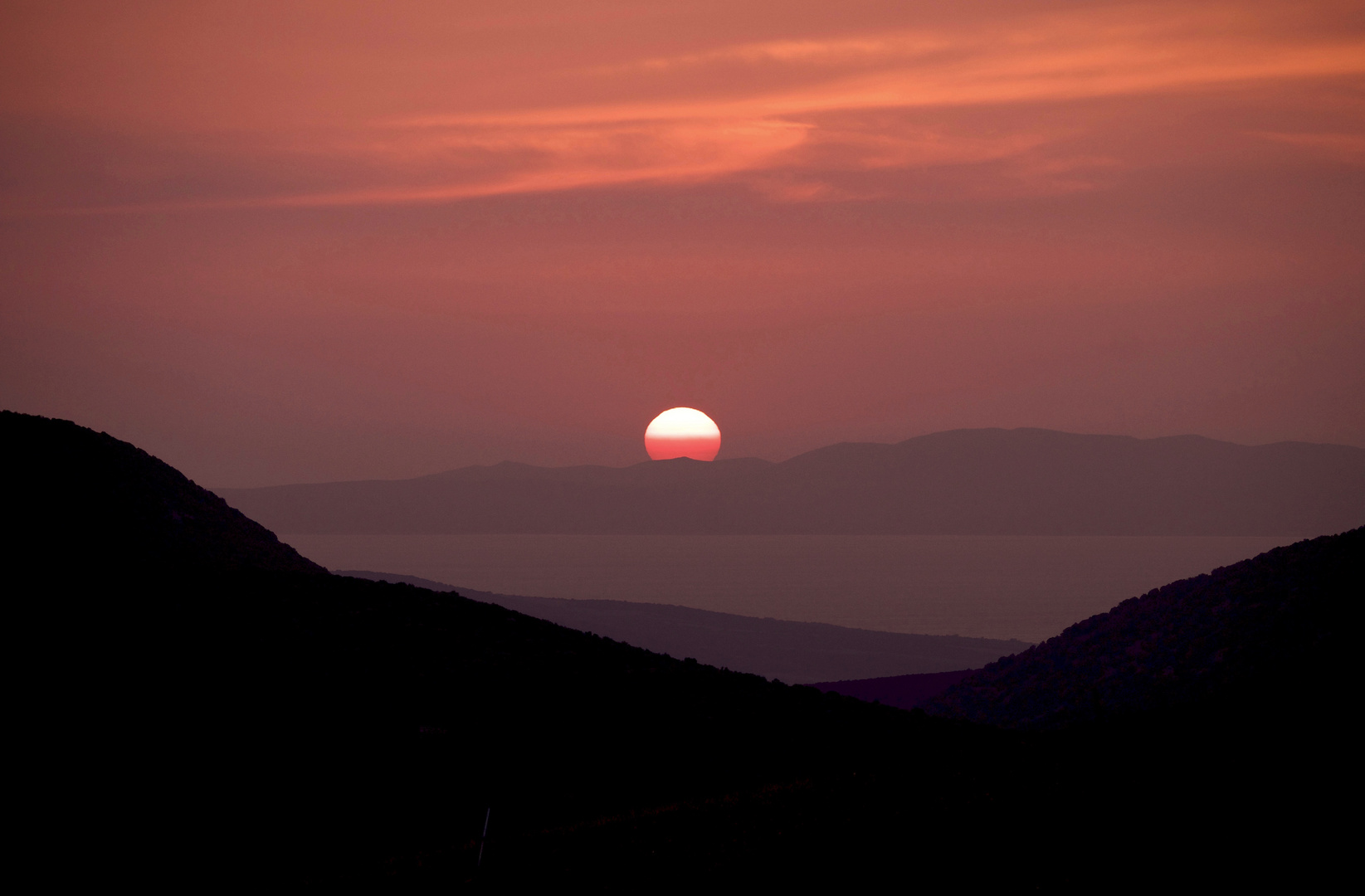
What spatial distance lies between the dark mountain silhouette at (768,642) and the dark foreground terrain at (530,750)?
89.8 feet

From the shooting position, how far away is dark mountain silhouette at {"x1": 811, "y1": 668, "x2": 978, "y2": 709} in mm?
38625

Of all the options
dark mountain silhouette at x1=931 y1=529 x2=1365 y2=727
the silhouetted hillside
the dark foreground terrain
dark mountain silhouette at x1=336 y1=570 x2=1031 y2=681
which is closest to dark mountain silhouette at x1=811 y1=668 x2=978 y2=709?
dark mountain silhouette at x1=931 y1=529 x2=1365 y2=727

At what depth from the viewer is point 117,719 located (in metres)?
22.4

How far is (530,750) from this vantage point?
2344 cm

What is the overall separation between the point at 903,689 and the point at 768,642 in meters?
35.4

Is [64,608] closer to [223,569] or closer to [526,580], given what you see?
[223,569]

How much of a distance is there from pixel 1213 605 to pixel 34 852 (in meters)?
31.6

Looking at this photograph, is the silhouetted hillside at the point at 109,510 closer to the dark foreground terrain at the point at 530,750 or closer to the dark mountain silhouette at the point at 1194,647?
the dark foreground terrain at the point at 530,750

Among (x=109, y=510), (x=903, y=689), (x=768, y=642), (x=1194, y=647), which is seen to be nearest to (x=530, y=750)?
(x=109, y=510)

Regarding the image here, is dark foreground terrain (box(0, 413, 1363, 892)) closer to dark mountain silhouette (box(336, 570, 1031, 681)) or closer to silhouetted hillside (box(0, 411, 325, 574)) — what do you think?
silhouetted hillside (box(0, 411, 325, 574))

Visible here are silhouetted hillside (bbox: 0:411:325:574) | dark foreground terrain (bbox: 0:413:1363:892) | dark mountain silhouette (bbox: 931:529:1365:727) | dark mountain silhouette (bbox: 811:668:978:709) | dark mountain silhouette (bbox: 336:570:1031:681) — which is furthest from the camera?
dark mountain silhouette (bbox: 336:570:1031:681)

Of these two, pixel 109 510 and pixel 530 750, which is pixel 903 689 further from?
pixel 109 510

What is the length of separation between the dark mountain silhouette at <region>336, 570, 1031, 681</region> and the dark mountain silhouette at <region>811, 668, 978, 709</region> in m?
14.1

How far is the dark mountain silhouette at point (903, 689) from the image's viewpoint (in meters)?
38.6
